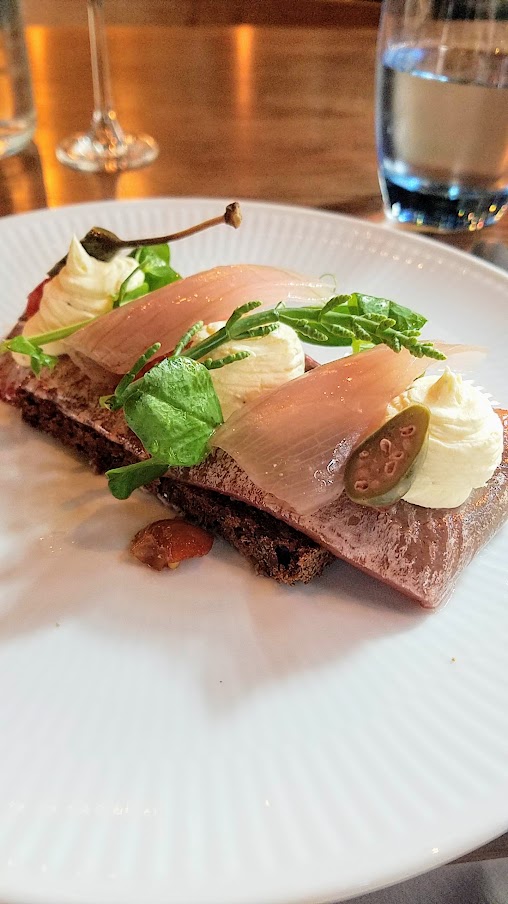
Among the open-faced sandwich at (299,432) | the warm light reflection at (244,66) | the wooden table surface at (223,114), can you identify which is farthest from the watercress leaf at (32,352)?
the warm light reflection at (244,66)

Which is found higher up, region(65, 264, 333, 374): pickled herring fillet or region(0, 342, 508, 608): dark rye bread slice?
region(65, 264, 333, 374): pickled herring fillet

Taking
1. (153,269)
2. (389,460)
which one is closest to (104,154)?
(153,269)

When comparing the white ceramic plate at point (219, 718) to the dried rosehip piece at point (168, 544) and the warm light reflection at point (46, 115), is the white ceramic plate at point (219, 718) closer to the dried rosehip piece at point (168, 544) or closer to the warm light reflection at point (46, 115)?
the dried rosehip piece at point (168, 544)

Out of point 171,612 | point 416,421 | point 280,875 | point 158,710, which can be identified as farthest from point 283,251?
point 280,875

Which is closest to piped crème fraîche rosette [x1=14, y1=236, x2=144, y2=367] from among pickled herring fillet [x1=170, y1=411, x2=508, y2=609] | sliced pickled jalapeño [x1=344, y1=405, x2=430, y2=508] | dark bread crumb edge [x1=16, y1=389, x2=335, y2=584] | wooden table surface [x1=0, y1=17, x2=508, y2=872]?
dark bread crumb edge [x1=16, y1=389, x2=335, y2=584]

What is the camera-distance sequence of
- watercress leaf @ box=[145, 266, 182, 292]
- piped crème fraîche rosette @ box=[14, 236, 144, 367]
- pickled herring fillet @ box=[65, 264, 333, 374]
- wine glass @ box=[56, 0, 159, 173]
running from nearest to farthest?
pickled herring fillet @ box=[65, 264, 333, 374], piped crème fraîche rosette @ box=[14, 236, 144, 367], watercress leaf @ box=[145, 266, 182, 292], wine glass @ box=[56, 0, 159, 173]

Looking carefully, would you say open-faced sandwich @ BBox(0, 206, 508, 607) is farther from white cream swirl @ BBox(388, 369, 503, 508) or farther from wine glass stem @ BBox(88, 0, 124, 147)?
wine glass stem @ BBox(88, 0, 124, 147)

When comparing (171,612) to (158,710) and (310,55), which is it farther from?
(310,55)

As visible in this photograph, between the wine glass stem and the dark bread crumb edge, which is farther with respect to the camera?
the wine glass stem
